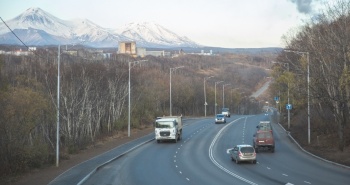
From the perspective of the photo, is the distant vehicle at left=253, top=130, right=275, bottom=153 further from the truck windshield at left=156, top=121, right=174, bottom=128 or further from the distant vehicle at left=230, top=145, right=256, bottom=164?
the truck windshield at left=156, top=121, right=174, bottom=128

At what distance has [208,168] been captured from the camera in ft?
98.3


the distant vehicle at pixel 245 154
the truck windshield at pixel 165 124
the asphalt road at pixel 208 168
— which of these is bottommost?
the asphalt road at pixel 208 168

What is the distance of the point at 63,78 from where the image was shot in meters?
56.4

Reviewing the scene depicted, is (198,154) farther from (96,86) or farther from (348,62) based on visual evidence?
(96,86)

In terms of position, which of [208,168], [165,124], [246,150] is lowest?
[208,168]

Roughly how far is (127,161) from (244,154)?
872 cm

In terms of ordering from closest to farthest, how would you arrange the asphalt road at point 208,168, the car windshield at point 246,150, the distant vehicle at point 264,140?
the asphalt road at point 208,168
the car windshield at point 246,150
the distant vehicle at point 264,140

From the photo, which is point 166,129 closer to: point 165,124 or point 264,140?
point 165,124

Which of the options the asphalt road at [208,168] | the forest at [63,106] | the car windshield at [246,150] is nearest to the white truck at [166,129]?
the asphalt road at [208,168]

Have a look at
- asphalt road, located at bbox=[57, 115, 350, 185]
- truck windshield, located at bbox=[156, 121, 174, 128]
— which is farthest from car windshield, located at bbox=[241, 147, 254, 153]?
truck windshield, located at bbox=[156, 121, 174, 128]

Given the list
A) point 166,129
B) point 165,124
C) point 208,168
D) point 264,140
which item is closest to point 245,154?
point 208,168

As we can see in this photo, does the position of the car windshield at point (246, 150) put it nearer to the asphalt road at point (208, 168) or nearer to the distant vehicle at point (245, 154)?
the distant vehicle at point (245, 154)

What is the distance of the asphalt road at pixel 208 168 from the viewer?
2380 centimetres

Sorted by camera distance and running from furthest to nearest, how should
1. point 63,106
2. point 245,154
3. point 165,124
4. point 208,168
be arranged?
point 63,106 → point 165,124 → point 245,154 → point 208,168
